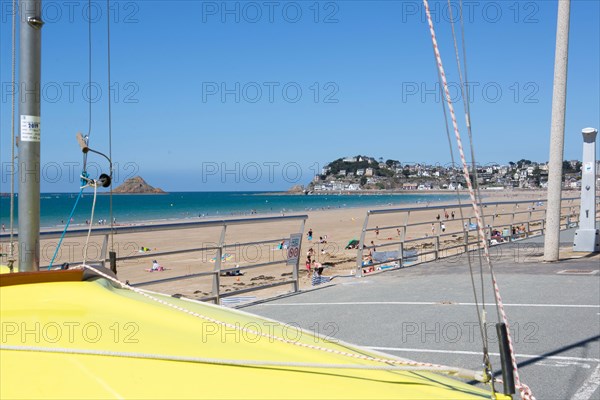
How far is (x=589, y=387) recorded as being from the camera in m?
5.02

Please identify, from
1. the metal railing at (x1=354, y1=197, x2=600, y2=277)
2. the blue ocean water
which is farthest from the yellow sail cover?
the blue ocean water

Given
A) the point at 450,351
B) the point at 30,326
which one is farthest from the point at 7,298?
the point at 450,351

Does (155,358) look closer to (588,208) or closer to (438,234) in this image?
(438,234)

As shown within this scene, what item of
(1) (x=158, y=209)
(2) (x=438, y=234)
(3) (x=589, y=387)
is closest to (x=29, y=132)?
(3) (x=589, y=387)

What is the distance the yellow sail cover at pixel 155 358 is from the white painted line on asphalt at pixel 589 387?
2.53 meters

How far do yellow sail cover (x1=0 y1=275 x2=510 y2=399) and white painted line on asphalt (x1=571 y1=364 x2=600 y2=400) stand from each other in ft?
8.29

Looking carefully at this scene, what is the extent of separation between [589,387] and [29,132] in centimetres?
424

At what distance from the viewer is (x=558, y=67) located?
40.4 ft

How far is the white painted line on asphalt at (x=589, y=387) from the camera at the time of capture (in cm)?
480

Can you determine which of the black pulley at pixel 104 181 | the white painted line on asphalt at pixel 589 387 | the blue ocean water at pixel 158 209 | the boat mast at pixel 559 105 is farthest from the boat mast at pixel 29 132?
the blue ocean water at pixel 158 209

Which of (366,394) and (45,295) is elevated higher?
(45,295)

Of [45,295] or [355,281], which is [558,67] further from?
[45,295]

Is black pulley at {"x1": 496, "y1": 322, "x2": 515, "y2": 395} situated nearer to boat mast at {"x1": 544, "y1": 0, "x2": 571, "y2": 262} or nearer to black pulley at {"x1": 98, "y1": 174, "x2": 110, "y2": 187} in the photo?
black pulley at {"x1": 98, "y1": 174, "x2": 110, "y2": 187}

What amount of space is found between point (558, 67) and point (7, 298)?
37.9ft
